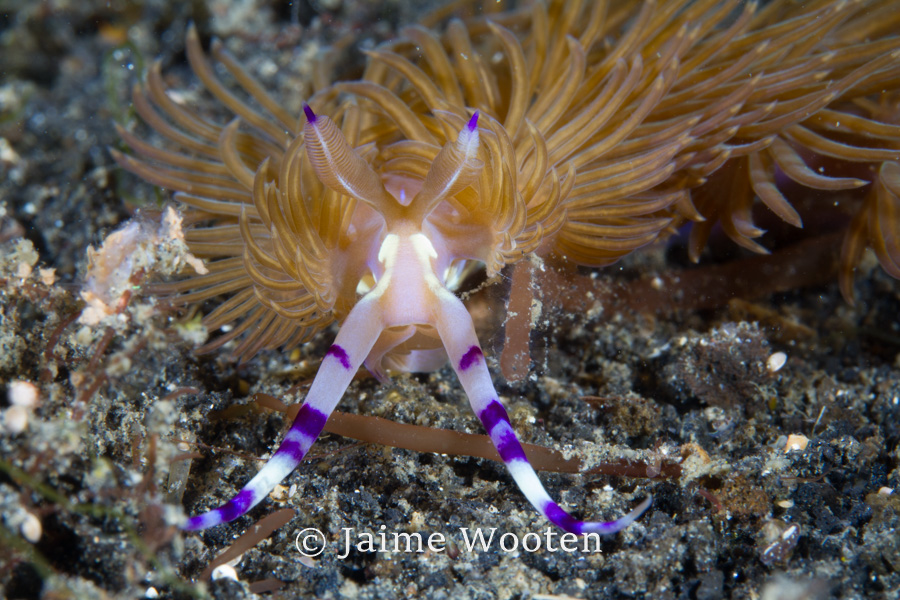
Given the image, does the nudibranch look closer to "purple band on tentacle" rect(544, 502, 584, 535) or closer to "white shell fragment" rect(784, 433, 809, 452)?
"purple band on tentacle" rect(544, 502, 584, 535)

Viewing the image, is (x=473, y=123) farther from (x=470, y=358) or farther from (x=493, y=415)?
(x=493, y=415)

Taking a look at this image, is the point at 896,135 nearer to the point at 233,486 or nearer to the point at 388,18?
the point at 233,486

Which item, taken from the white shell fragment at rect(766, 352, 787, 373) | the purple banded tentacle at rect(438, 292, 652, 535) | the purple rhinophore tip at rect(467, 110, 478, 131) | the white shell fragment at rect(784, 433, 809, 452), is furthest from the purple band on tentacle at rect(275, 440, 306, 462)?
the white shell fragment at rect(766, 352, 787, 373)

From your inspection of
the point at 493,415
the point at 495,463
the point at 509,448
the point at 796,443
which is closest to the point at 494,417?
the point at 493,415

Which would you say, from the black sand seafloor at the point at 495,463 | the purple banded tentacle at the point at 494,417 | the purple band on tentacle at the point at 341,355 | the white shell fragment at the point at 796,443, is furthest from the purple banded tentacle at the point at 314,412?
the white shell fragment at the point at 796,443

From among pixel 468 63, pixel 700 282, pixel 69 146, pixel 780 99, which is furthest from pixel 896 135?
pixel 69 146

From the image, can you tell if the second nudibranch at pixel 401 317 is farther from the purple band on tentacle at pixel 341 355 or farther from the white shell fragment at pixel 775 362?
the white shell fragment at pixel 775 362

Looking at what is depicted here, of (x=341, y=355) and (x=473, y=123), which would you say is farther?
(x=341, y=355)

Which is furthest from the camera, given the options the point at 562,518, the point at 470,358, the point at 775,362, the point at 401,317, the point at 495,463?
the point at 775,362
